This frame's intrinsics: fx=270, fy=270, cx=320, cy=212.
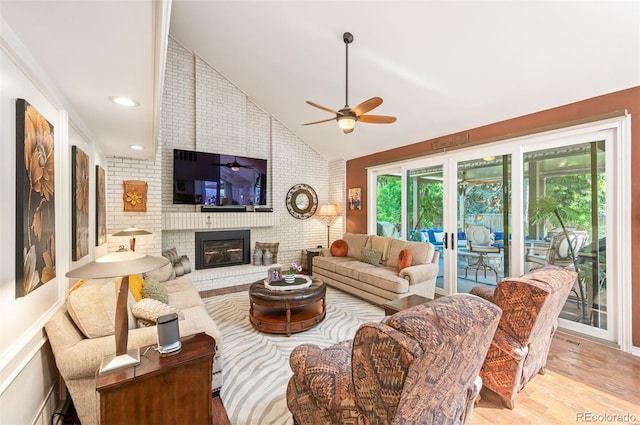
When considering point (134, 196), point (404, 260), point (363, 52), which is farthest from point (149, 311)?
point (363, 52)

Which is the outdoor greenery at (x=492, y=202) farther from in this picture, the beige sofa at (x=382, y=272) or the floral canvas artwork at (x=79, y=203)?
the floral canvas artwork at (x=79, y=203)

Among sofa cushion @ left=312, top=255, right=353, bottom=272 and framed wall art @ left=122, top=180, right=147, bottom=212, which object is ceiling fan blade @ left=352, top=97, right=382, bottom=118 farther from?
framed wall art @ left=122, top=180, right=147, bottom=212

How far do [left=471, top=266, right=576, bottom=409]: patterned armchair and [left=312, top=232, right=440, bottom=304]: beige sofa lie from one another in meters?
1.70

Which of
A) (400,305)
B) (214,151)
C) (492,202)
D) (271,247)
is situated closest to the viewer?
(400,305)

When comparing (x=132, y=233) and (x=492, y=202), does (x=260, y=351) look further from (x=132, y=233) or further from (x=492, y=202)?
(x=492, y=202)

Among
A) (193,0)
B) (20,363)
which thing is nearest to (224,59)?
(193,0)

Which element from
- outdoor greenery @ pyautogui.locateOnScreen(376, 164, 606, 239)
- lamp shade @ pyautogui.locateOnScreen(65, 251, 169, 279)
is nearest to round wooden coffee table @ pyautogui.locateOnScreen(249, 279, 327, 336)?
lamp shade @ pyautogui.locateOnScreen(65, 251, 169, 279)

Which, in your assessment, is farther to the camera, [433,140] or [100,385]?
[433,140]

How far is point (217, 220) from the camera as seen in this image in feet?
16.9

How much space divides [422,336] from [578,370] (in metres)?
2.58

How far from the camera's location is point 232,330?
3104 millimetres

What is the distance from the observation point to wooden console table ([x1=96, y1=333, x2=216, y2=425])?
134 cm

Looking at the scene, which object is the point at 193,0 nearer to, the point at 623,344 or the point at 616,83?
the point at 616,83

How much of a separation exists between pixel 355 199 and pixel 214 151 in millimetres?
3125
